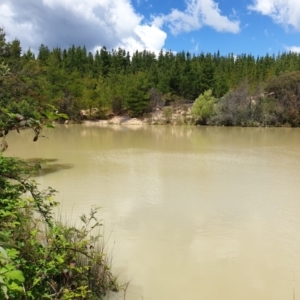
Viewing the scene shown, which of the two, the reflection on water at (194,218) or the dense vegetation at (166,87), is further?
the dense vegetation at (166,87)

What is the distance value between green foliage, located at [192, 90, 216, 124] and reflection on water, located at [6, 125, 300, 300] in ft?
60.8

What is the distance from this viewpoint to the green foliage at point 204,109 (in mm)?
31055

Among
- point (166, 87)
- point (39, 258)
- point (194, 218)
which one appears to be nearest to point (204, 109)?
point (166, 87)

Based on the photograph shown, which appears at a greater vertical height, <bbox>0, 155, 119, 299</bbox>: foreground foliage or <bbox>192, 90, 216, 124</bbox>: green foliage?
<bbox>192, 90, 216, 124</bbox>: green foliage

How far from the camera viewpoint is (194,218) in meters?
6.01

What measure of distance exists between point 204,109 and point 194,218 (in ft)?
84.8

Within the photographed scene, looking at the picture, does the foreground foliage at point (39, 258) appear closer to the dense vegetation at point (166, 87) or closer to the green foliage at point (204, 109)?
the dense vegetation at point (166, 87)

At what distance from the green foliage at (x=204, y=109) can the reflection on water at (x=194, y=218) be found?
60.8ft

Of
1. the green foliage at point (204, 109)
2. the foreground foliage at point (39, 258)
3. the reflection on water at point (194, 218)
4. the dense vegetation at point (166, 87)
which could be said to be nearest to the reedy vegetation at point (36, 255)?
the foreground foliage at point (39, 258)

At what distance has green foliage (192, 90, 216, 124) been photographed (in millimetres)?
31055

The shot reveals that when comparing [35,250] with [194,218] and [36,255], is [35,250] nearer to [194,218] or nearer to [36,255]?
[36,255]

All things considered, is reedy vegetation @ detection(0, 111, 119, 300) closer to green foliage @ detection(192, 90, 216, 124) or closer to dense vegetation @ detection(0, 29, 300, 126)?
dense vegetation @ detection(0, 29, 300, 126)

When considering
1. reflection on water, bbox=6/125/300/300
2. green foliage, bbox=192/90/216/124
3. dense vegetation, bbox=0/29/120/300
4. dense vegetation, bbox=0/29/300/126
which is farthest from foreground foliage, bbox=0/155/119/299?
green foliage, bbox=192/90/216/124

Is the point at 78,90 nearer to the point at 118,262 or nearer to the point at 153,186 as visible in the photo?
the point at 153,186
